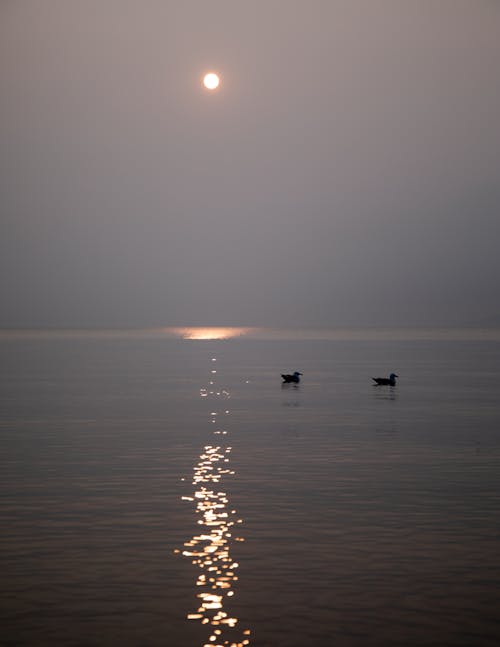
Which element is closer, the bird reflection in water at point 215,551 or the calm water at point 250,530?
the bird reflection in water at point 215,551

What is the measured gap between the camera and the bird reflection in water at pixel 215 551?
1916 cm

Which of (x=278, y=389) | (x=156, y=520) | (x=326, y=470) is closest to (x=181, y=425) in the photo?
(x=326, y=470)

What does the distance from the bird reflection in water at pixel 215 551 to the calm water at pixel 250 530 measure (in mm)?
66

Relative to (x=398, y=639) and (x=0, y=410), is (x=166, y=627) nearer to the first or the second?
(x=398, y=639)

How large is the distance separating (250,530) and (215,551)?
8.50 ft

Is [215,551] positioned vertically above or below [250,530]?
below

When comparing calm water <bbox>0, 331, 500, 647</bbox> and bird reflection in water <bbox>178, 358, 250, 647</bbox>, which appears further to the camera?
calm water <bbox>0, 331, 500, 647</bbox>

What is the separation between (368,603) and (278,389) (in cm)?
6855

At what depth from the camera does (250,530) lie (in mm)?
27484

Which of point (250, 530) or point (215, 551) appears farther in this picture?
point (250, 530)

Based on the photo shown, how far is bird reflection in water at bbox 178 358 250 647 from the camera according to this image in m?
19.2

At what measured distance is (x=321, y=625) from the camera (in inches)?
758

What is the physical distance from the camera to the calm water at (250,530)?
1948 cm

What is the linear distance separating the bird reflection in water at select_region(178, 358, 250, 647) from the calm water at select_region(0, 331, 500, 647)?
0.22 ft
